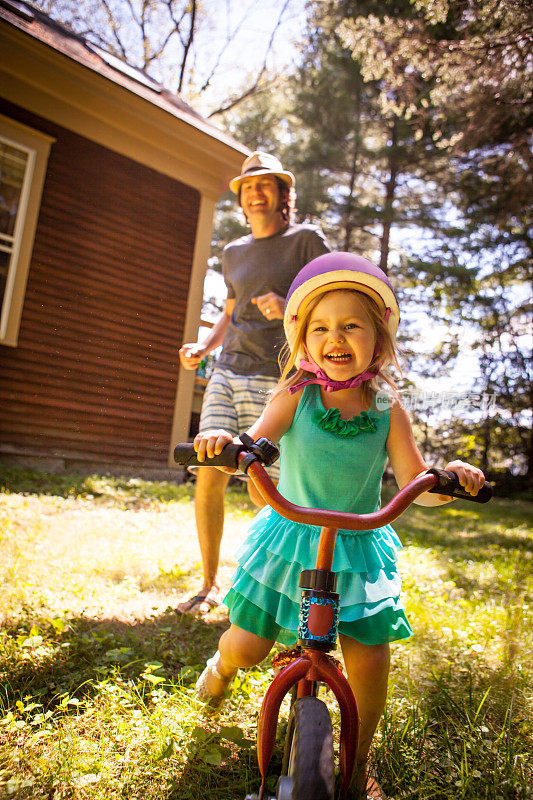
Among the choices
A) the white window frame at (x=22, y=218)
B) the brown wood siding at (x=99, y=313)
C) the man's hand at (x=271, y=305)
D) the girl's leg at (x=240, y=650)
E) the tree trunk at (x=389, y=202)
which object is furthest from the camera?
the tree trunk at (x=389, y=202)

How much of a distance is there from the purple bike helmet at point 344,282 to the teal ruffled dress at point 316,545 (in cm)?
29

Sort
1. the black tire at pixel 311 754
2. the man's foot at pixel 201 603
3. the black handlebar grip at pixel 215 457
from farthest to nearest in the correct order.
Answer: the man's foot at pixel 201 603 → the black handlebar grip at pixel 215 457 → the black tire at pixel 311 754

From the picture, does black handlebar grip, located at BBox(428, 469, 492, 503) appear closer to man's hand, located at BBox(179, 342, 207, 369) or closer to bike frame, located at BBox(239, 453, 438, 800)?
bike frame, located at BBox(239, 453, 438, 800)

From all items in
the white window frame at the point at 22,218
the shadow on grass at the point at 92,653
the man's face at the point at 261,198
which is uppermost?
the white window frame at the point at 22,218

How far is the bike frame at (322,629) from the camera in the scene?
122 centimetres

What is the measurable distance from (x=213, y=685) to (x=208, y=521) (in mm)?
965

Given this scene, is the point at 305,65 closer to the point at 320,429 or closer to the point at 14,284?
the point at 14,284

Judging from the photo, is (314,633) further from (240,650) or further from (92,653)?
(92,653)

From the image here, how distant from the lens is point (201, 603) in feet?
8.80

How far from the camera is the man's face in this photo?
2.81 metres

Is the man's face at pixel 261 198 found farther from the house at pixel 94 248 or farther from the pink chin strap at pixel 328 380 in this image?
the house at pixel 94 248

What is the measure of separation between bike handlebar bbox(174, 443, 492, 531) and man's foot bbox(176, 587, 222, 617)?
4.86 feet

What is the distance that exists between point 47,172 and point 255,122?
34.1 ft

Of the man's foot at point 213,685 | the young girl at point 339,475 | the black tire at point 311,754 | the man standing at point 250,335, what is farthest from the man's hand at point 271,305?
the black tire at point 311,754
